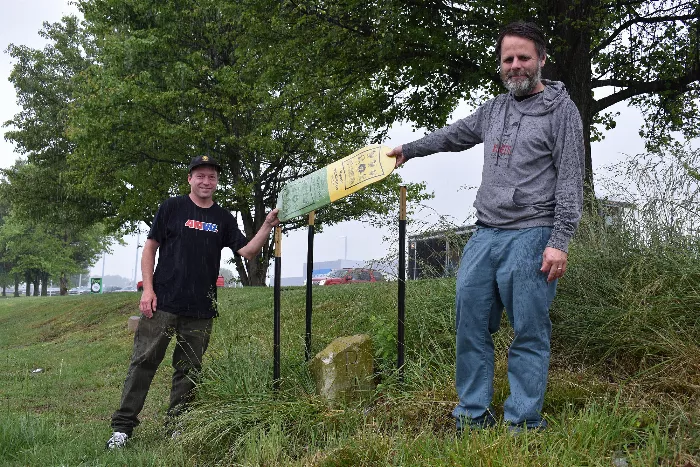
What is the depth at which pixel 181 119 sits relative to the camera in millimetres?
18672

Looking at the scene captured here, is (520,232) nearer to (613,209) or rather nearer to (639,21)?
(613,209)

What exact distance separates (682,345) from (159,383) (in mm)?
5311

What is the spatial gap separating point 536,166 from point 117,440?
3.10 meters

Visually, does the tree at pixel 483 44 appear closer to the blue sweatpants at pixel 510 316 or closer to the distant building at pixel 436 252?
the distant building at pixel 436 252

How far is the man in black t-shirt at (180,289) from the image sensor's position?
4539 millimetres

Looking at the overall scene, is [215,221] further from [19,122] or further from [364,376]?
[19,122]

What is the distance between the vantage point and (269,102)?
53.3 ft

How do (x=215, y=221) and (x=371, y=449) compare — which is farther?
(x=215, y=221)

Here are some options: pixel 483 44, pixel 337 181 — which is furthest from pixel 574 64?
pixel 337 181

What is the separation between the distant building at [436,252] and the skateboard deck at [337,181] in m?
1.58

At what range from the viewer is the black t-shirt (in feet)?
15.0

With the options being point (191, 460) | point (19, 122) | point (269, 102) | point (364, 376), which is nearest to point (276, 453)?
point (191, 460)

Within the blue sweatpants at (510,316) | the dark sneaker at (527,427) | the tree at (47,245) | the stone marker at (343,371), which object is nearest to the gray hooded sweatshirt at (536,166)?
the blue sweatpants at (510,316)

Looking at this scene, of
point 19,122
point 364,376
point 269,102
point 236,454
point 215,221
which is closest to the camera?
point 236,454
